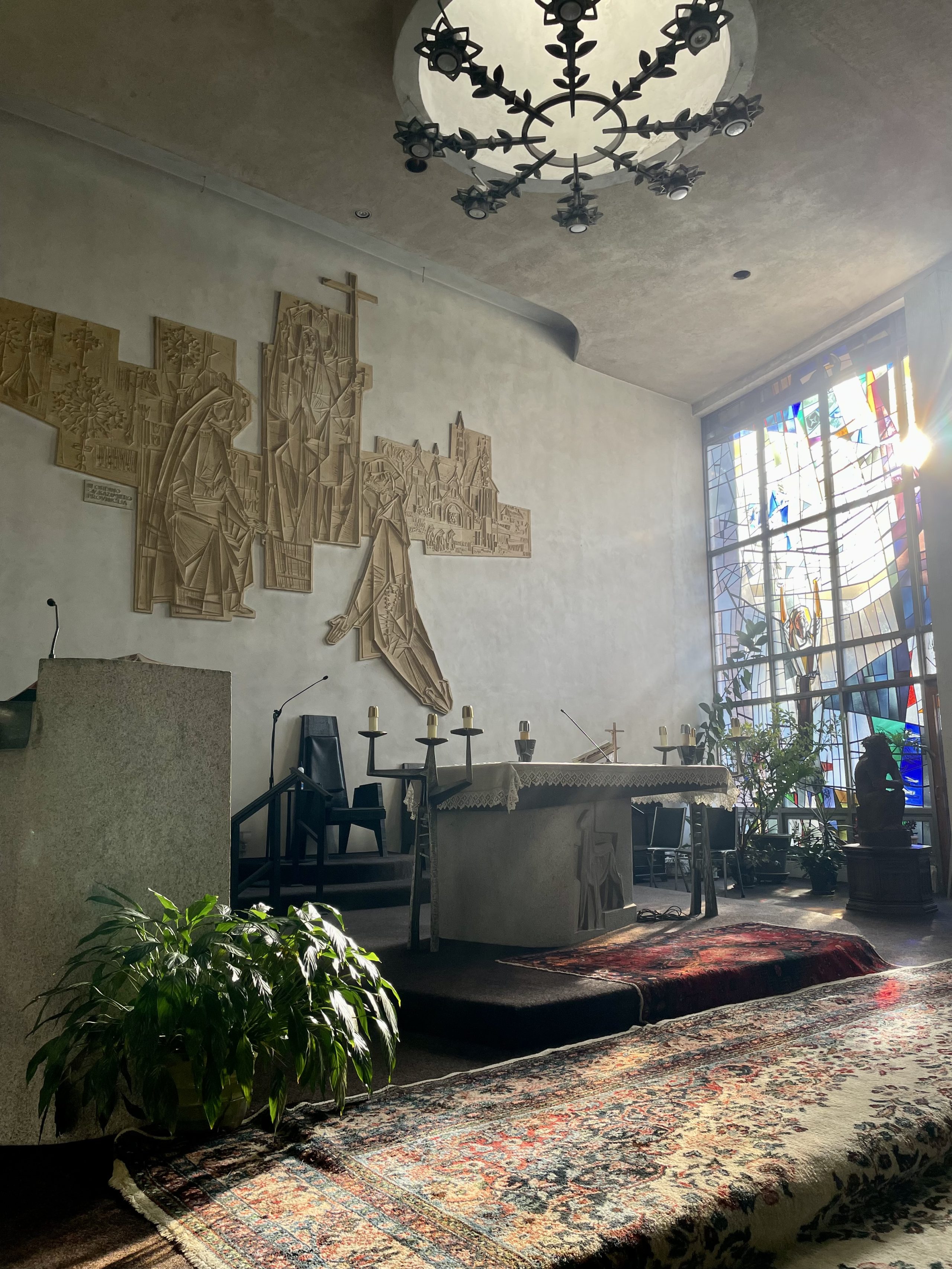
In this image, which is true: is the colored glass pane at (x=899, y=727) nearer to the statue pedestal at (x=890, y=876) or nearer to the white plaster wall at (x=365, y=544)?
the statue pedestal at (x=890, y=876)

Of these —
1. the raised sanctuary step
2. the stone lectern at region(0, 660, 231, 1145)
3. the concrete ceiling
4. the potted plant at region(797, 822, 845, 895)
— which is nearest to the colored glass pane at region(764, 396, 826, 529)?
the concrete ceiling

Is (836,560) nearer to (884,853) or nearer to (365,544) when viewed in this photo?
(884,853)

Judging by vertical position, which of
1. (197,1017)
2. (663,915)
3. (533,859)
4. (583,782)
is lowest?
(663,915)

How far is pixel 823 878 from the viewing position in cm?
800

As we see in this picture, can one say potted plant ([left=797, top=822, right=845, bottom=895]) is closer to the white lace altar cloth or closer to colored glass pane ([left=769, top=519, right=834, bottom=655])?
colored glass pane ([left=769, top=519, right=834, bottom=655])

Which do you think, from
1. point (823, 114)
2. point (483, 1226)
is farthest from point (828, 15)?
point (483, 1226)

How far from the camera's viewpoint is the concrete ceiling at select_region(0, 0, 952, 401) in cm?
607

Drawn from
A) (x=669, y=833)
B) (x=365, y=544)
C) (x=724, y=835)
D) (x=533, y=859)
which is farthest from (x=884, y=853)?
(x=365, y=544)

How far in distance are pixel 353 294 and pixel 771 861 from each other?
6490 mm

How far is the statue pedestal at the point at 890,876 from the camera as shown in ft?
21.3

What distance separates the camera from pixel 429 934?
16.7ft

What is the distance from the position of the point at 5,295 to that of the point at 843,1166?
7.08m

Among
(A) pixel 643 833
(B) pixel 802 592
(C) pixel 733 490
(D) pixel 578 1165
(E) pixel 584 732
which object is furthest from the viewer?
(C) pixel 733 490

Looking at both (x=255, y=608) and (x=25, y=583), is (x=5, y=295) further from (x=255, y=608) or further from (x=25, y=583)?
(x=255, y=608)
